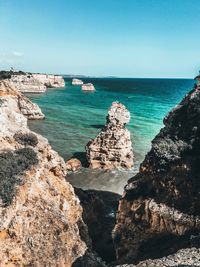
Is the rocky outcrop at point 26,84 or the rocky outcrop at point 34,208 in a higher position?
the rocky outcrop at point 26,84

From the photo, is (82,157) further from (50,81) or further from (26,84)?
(50,81)

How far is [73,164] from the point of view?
132 feet

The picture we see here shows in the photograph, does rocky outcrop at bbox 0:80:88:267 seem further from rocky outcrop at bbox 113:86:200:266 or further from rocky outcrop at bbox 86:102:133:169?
rocky outcrop at bbox 86:102:133:169

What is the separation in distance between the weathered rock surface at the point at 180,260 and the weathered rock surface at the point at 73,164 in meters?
26.0

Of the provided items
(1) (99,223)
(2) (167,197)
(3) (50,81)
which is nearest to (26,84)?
(3) (50,81)

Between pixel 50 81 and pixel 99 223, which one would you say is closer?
pixel 99 223

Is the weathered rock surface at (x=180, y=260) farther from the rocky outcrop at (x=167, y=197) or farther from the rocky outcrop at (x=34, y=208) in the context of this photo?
the rocky outcrop at (x=34, y=208)

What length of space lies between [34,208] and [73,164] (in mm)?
24047

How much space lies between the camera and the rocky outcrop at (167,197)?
1572 cm

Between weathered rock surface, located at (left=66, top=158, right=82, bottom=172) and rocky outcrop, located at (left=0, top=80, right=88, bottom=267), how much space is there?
19170 millimetres

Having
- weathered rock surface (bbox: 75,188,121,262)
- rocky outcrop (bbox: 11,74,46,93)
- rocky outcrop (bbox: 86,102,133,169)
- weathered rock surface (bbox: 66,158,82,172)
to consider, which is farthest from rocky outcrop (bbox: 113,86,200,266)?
rocky outcrop (bbox: 11,74,46,93)

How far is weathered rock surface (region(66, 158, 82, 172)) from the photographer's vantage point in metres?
39.6

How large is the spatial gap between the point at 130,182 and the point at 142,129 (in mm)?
46327

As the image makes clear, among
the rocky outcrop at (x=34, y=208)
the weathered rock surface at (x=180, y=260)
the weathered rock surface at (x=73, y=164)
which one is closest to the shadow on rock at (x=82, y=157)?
the weathered rock surface at (x=73, y=164)
